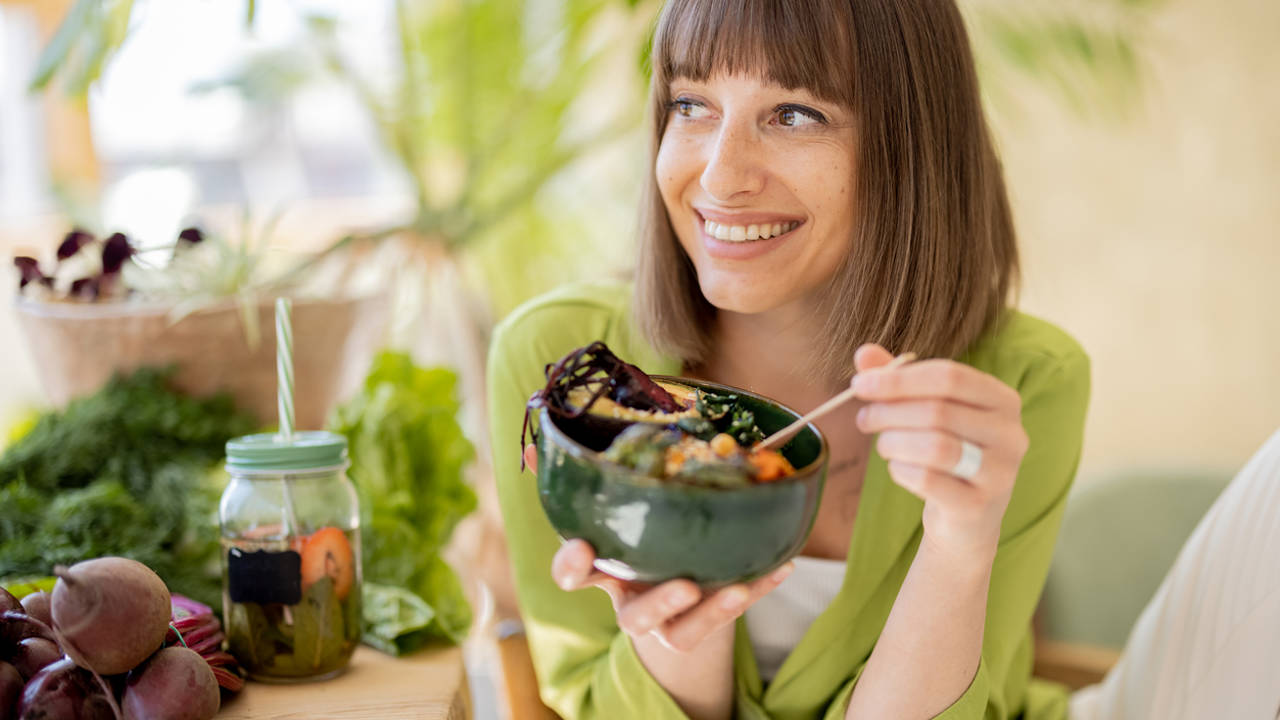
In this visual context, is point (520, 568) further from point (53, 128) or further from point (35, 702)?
point (53, 128)

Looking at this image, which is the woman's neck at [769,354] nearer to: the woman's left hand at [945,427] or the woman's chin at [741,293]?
the woman's chin at [741,293]

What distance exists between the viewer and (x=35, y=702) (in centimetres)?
77

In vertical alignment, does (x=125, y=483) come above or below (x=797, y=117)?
below

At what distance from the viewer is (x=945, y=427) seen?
2.39 ft

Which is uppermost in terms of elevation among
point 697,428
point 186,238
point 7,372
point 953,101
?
point 953,101

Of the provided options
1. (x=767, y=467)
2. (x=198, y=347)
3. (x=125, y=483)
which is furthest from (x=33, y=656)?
(x=198, y=347)

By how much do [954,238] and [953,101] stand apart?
161 mm

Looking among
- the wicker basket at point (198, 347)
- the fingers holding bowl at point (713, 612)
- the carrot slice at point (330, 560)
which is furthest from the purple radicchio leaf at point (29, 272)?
the fingers holding bowl at point (713, 612)

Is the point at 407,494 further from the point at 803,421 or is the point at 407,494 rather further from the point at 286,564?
the point at 803,421

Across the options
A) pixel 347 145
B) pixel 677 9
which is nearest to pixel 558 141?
pixel 677 9

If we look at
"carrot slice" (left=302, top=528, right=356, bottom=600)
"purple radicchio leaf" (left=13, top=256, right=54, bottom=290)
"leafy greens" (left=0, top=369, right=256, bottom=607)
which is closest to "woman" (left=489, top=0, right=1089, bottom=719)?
"carrot slice" (left=302, top=528, right=356, bottom=600)

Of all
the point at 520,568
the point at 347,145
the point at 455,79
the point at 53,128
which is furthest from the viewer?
the point at 347,145

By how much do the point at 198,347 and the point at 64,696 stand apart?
0.80 metres

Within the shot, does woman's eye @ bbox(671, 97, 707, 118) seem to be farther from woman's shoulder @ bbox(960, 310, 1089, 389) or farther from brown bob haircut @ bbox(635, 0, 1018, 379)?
woman's shoulder @ bbox(960, 310, 1089, 389)
